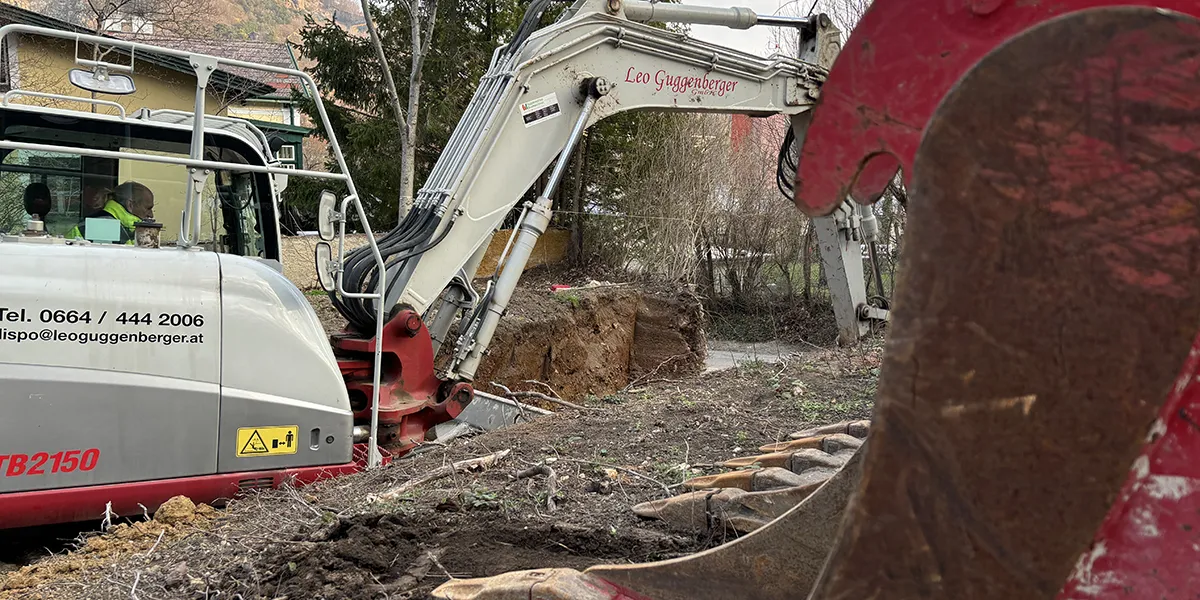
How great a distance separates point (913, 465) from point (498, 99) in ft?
20.4

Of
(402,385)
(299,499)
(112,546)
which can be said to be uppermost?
(402,385)

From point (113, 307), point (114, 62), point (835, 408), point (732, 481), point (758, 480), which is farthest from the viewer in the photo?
point (114, 62)

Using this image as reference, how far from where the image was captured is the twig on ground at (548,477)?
12.9 ft

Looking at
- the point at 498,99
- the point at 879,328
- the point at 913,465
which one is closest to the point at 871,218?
the point at 879,328

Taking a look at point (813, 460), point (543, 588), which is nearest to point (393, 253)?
point (813, 460)

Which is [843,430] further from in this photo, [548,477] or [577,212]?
[577,212]

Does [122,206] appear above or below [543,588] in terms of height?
above

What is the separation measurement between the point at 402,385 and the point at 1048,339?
603 cm

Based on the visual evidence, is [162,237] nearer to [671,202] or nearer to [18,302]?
[18,302]

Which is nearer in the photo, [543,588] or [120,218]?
[543,588]

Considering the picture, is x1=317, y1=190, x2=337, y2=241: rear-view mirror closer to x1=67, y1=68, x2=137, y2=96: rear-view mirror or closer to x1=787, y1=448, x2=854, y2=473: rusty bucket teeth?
x1=67, y1=68, x2=137, y2=96: rear-view mirror

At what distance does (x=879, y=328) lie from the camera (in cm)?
1084

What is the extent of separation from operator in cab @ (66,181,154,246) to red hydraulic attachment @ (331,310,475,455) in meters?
1.54

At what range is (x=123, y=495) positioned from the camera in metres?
4.82
